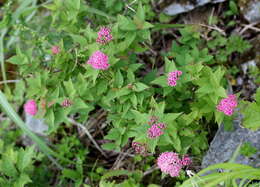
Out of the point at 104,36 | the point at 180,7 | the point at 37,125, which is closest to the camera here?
the point at 104,36

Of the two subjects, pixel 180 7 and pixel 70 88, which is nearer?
pixel 70 88

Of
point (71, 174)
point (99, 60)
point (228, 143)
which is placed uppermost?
point (99, 60)

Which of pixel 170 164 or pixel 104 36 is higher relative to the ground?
pixel 104 36

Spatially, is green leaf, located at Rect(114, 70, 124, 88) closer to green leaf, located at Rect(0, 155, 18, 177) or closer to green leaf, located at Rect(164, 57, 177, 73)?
green leaf, located at Rect(164, 57, 177, 73)

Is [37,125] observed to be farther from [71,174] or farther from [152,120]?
[152,120]

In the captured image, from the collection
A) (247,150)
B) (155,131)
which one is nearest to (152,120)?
(155,131)

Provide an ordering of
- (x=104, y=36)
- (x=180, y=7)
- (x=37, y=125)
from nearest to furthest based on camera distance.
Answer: (x=104, y=36) < (x=180, y=7) < (x=37, y=125)

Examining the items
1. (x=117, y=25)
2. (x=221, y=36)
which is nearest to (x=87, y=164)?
(x=117, y=25)

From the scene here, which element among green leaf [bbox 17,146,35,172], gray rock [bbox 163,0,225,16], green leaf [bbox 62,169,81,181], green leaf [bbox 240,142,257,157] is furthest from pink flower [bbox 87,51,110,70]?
gray rock [bbox 163,0,225,16]
